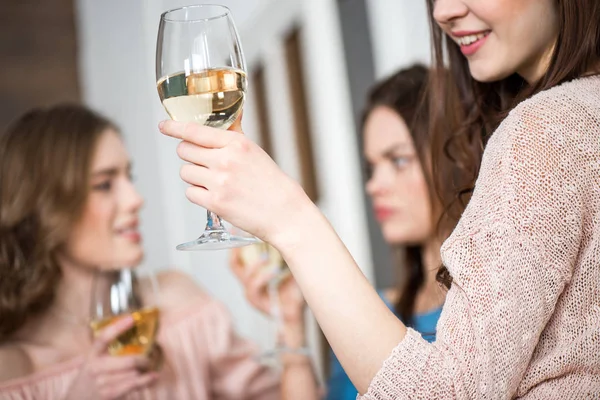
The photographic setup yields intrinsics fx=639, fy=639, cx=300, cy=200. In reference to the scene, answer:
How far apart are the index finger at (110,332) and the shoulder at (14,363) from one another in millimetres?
266

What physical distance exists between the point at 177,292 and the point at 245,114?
188cm

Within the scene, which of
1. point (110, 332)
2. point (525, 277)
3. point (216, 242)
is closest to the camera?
point (525, 277)

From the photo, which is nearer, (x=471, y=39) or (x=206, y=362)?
(x=471, y=39)

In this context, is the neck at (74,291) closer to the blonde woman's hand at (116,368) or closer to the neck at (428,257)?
the blonde woman's hand at (116,368)

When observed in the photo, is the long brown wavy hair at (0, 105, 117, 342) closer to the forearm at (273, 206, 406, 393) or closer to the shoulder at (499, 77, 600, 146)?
the forearm at (273, 206, 406, 393)

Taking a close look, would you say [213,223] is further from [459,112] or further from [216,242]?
[459,112]

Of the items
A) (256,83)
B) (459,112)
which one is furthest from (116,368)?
(256,83)

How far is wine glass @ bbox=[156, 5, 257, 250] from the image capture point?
2.44 feet

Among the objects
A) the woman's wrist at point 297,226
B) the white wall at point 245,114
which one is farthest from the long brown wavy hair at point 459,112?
the white wall at point 245,114

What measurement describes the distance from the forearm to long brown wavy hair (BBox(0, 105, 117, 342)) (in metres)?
1.15

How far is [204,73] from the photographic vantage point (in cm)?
75

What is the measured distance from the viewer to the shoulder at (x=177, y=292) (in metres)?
1.93

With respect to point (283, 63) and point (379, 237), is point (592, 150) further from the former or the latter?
point (283, 63)

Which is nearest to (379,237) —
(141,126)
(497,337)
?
(497,337)
